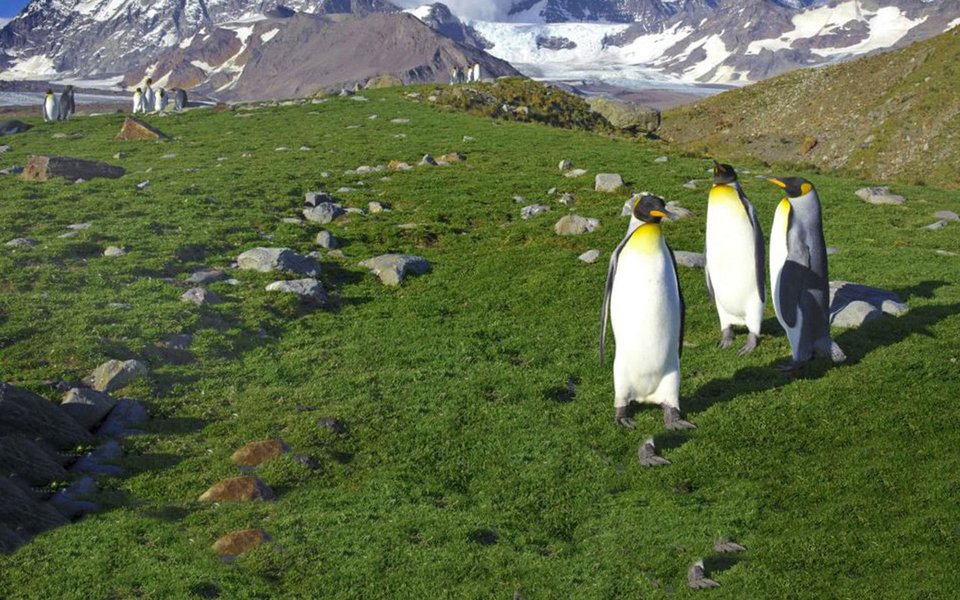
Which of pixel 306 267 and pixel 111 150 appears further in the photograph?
pixel 111 150

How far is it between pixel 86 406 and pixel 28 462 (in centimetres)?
142

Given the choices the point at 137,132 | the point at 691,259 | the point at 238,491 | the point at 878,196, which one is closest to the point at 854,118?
the point at 878,196

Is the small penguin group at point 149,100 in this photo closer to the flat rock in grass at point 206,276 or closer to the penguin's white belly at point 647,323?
the flat rock in grass at point 206,276

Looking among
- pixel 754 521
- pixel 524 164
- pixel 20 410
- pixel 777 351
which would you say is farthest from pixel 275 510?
pixel 524 164

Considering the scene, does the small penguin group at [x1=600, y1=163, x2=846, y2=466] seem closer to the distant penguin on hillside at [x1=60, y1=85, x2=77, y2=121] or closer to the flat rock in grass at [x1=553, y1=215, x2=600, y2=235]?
the flat rock in grass at [x1=553, y1=215, x2=600, y2=235]

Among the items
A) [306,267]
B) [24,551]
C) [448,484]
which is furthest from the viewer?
[306,267]

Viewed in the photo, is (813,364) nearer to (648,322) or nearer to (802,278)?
(802,278)

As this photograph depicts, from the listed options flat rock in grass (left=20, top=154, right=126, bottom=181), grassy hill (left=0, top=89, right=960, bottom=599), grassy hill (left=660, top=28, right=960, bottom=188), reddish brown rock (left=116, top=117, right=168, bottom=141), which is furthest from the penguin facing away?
reddish brown rock (left=116, top=117, right=168, bottom=141)

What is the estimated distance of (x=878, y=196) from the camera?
18703 mm

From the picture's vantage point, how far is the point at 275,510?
23.2ft

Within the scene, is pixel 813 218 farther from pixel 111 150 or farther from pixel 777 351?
pixel 111 150

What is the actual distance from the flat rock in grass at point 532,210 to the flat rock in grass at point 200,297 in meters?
7.45

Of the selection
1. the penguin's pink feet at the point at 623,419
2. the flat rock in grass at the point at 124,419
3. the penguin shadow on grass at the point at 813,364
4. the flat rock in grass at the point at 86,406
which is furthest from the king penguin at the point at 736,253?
the flat rock in grass at the point at 86,406

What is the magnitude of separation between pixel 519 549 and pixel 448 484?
127 centimetres
